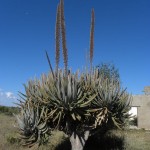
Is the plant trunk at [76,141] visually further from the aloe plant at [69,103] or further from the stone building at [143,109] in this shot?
the stone building at [143,109]

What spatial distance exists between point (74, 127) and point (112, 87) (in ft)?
6.00

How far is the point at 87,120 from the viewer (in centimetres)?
982

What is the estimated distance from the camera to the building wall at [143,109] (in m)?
26.4

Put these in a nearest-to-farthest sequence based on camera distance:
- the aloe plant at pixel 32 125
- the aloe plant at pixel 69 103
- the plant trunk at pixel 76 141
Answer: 1. the aloe plant at pixel 69 103
2. the aloe plant at pixel 32 125
3. the plant trunk at pixel 76 141

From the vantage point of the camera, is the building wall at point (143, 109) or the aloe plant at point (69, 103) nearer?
the aloe plant at point (69, 103)

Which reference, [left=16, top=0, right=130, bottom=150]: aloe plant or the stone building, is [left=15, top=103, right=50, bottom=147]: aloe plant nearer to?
[left=16, top=0, right=130, bottom=150]: aloe plant

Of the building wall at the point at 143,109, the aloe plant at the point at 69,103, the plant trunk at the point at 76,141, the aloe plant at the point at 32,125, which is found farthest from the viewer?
the building wall at the point at 143,109

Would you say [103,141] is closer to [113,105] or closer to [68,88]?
[113,105]

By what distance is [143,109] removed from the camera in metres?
26.8

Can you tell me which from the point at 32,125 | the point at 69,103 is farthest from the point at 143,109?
the point at 69,103

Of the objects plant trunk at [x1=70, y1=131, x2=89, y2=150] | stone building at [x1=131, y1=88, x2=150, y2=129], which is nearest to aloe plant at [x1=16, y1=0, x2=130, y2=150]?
plant trunk at [x1=70, y1=131, x2=89, y2=150]

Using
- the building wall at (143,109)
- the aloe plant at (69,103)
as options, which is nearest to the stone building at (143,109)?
the building wall at (143,109)

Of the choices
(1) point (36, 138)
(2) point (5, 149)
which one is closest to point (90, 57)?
→ (1) point (36, 138)

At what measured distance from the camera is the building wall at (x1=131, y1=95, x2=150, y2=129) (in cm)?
2641
